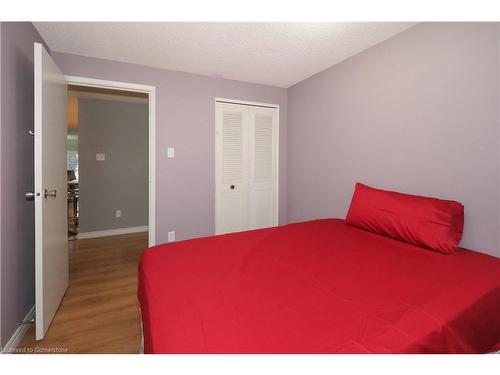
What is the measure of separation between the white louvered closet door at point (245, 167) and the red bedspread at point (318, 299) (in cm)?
169

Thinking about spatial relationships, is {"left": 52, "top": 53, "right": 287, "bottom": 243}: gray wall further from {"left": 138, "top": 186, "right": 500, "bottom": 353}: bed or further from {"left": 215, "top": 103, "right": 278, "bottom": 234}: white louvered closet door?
{"left": 138, "top": 186, "right": 500, "bottom": 353}: bed

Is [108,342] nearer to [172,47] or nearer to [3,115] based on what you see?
[3,115]

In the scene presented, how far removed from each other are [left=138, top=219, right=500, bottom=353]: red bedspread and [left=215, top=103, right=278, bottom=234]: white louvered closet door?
A: 169 centimetres

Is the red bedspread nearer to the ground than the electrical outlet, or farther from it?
farther from it

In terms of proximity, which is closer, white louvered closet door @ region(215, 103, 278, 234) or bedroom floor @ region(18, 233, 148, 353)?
bedroom floor @ region(18, 233, 148, 353)

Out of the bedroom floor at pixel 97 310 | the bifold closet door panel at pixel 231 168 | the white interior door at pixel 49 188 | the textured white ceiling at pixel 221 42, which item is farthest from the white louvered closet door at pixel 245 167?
the white interior door at pixel 49 188

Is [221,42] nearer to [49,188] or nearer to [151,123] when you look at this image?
[151,123]

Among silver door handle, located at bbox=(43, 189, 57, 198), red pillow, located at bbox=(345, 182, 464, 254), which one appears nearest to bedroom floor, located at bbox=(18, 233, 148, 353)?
silver door handle, located at bbox=(43, 189, 57, 198)

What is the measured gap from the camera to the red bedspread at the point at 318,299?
2.53 feet

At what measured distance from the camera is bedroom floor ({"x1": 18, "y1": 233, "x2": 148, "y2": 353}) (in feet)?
5.36

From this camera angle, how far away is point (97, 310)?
202 cm

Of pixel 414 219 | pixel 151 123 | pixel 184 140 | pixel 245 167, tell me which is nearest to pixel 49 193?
pixel 151 123

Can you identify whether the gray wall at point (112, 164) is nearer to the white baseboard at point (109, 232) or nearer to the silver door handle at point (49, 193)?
the white baseboard at point (109, 232)
